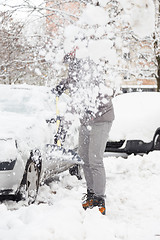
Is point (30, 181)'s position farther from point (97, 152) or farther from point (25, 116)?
point (97, 152)

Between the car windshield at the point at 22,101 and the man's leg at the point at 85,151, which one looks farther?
the car windshield at the point at 22,101

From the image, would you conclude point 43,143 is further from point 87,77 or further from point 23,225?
point 23,225

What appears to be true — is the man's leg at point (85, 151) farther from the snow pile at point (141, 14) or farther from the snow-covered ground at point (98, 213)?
the snow pile at point (141, 14)

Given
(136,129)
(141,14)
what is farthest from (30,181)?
(136,129)

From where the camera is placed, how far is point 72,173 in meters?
6.55

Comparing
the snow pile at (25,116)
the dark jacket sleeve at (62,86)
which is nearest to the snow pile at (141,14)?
the dark jacket sleeve at (62,86)

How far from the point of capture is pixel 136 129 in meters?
7.95

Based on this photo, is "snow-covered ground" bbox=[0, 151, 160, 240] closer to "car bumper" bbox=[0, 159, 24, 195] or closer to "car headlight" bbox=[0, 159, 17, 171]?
"car bumper" bbox=[0, 159, 24, 195]

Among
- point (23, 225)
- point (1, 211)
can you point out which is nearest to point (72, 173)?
point (1, 211)

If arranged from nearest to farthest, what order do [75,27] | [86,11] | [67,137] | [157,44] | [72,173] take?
[86,11] < [75,27] < [67,137] < [72,173] < [157,44]

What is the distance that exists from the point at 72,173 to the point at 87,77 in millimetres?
3206

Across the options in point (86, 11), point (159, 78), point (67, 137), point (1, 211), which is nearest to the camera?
point (86, 11)

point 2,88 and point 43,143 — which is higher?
point 2,88

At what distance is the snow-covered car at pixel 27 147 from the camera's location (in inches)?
168
